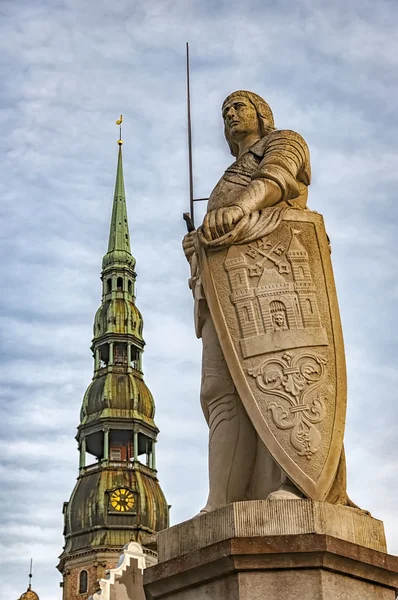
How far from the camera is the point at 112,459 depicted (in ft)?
258

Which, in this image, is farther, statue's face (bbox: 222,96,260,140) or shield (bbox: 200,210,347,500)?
statue's face (bbox: 222,96,260,140)

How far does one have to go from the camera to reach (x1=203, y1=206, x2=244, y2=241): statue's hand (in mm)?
7348

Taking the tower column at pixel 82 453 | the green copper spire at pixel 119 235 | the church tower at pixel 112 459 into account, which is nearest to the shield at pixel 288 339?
the church tower at pixel 112 459

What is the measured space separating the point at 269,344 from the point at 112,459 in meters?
73.0

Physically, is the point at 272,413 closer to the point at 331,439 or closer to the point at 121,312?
the point at 331,439

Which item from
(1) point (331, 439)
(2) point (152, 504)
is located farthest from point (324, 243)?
(2) point (152, 504)

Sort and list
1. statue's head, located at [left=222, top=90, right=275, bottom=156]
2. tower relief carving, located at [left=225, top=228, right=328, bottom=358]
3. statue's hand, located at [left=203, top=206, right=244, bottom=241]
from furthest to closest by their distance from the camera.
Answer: statue's head, located at [left=222, top=90, right=275, bottom=156] < statue's hand, located at [left=203, top=206, right=244, bottom=241] < tower relief carving, located at [left=225, top=228, right=328, bottom=358]

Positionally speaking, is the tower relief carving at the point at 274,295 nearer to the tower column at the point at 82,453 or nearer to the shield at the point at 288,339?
the shield at the point at 288,339

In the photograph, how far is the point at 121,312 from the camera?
83688 mm

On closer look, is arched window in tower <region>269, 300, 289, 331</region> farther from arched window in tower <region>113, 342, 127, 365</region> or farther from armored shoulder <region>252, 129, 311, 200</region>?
arched window in tower <region>113, 342, 127, 365</region>

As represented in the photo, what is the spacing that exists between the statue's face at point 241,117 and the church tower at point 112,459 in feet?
220

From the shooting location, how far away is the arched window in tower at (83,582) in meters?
73.9

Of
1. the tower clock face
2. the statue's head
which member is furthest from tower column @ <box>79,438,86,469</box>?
the statue's head

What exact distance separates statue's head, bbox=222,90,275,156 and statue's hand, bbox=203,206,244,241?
1.09m
